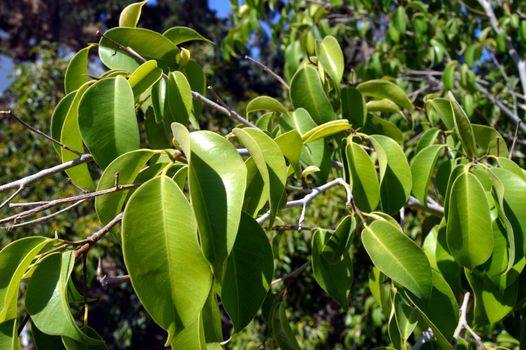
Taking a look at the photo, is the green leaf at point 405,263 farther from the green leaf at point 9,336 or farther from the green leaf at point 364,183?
the green leaf at point 9,336

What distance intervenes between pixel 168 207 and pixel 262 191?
169mm

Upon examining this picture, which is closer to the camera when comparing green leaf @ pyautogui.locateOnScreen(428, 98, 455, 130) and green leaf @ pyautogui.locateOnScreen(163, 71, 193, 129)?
green leaf @ pyautogui.locateOnScreen(163, 71, 193, 129)

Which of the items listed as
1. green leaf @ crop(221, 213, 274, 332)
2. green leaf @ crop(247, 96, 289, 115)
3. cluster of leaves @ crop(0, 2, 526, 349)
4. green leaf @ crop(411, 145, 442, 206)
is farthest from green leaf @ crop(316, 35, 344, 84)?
green leaf @ crop(221, 213, 274, 332)

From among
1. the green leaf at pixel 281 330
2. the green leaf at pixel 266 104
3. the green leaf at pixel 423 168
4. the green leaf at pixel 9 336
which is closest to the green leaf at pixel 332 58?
the green leaf at pixel 266 104

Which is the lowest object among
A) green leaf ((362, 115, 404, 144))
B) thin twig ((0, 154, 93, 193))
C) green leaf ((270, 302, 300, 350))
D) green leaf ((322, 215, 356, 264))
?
green leaf ((270, 302, 300, 350))

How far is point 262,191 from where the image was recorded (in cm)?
73

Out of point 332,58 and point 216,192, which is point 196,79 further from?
point 216,192

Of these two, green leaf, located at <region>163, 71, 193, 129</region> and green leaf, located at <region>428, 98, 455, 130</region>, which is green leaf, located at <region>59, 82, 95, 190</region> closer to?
green leaf, located at <region>163, 71, 193, 129</region>

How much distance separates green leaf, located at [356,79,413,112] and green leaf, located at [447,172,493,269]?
424 mm

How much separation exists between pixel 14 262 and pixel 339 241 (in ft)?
1.42

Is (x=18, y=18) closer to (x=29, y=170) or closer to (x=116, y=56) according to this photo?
(x=29, y=170)

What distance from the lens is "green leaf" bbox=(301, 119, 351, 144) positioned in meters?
0.96

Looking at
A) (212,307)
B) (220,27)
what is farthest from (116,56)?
(220,27)

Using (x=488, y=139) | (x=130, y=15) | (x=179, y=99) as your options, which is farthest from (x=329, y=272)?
(x=130, y=15)
